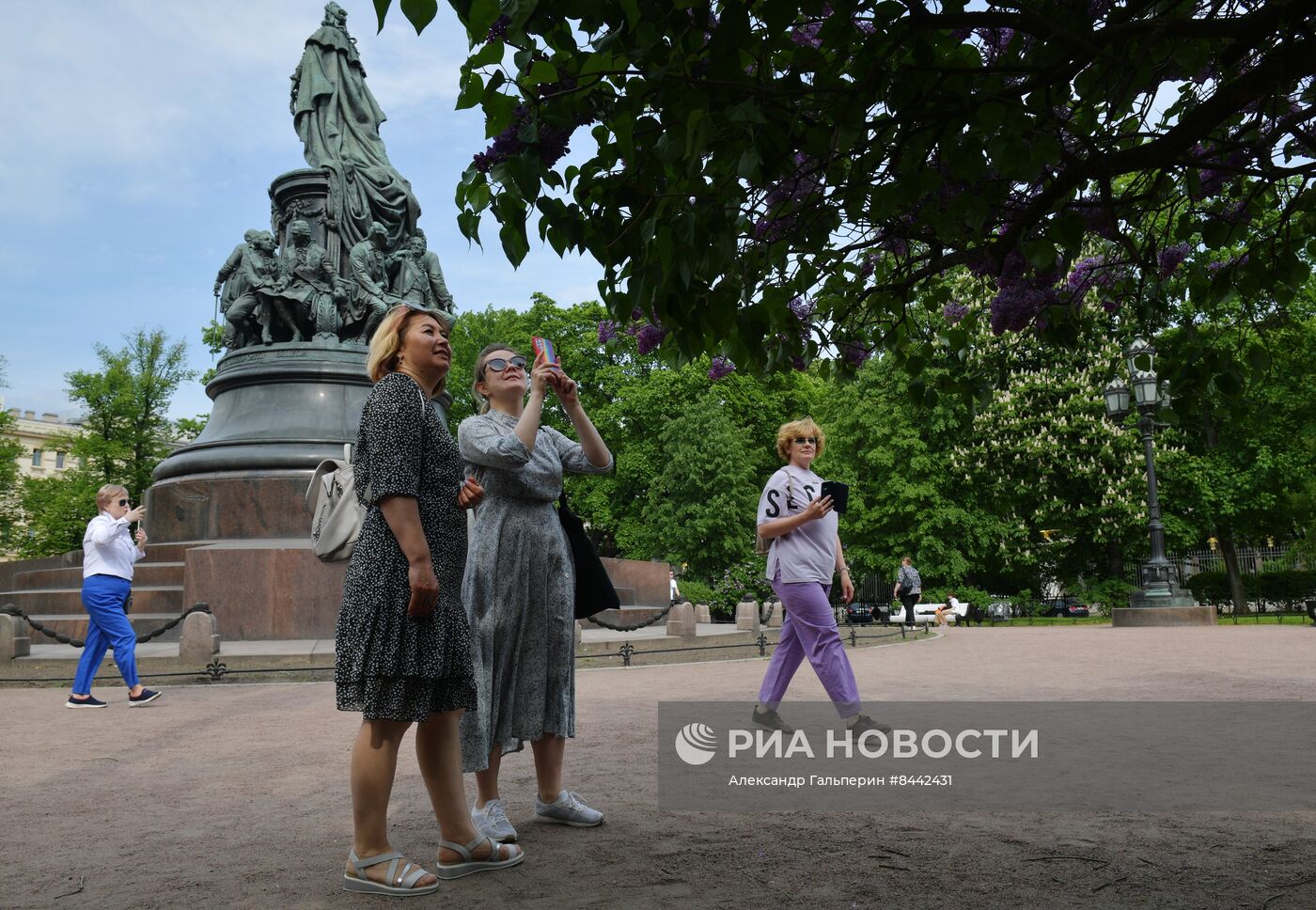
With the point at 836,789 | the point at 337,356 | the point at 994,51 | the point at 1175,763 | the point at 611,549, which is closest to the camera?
the point at 994,51

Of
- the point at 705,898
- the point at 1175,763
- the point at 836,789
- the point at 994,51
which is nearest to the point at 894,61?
the point at 994,51

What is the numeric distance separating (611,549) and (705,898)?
4491cm

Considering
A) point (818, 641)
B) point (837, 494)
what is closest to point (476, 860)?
point (818, 641)

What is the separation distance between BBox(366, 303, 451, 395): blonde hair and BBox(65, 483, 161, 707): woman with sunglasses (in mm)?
6962

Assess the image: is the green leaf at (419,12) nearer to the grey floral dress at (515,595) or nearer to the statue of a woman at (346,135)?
the grey floral dress at (515,595)

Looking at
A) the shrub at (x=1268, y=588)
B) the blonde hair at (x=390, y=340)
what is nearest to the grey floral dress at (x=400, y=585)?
the blonde hair at (x=390, y=340)

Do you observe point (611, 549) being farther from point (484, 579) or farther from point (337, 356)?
point (484, 579)

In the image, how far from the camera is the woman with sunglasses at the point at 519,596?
454cm

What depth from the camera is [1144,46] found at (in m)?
3.40

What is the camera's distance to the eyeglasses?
4891mm

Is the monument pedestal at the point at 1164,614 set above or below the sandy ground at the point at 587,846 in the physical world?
below

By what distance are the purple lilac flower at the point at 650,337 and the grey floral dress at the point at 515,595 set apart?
2.07 ft

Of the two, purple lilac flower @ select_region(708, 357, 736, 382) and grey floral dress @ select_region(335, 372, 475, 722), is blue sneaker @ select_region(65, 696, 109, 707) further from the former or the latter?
purple lilac flower @ select_region(708, 357, 736, 382)

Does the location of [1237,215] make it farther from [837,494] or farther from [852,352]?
[837,494]
